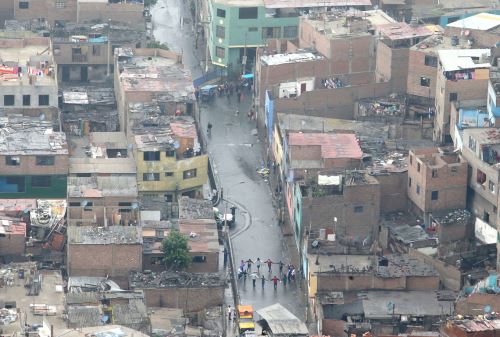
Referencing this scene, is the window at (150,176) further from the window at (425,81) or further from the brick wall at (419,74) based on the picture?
the window at (425,81)

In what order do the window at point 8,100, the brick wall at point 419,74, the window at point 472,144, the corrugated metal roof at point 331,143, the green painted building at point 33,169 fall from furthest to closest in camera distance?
the brick wall at point 419,74
the window at point 8,100
the green painted building at point 33,169
the corrugated metal roof at point 331,143
the window at point 472,144

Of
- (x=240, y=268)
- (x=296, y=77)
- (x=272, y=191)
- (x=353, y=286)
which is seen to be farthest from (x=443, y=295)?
(x=296, y=77)

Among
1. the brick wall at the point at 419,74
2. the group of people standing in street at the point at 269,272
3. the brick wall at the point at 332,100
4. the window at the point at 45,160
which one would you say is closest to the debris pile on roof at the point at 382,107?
the brick wall at the point at 332,100

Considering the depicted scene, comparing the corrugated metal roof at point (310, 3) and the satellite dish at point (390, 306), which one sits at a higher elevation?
the corrugated metal roof at point (310, 3)

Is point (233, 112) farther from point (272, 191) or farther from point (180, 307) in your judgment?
point (180, 307)

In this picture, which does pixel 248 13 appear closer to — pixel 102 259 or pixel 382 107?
pixel 382 107

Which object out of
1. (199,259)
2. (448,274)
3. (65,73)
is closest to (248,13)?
(65,73)
